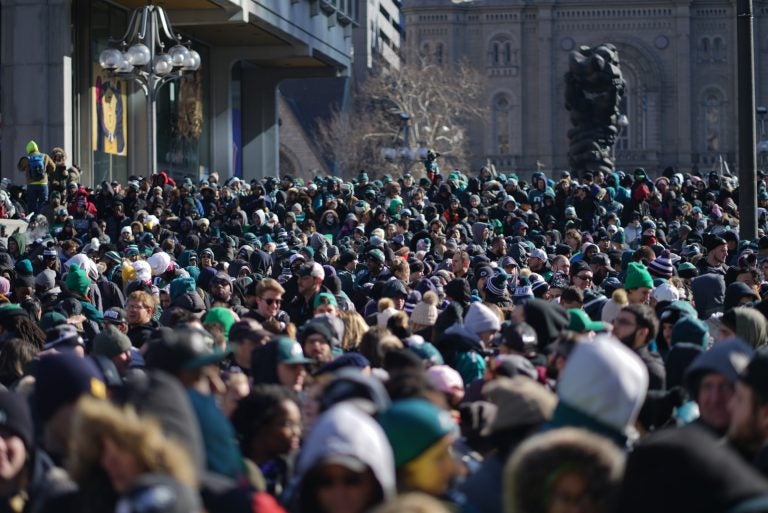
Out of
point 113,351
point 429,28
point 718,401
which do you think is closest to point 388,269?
point 113,351

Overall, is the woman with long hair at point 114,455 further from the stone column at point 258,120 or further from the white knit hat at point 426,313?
the stone column at point 258,120

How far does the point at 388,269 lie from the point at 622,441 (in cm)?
1062

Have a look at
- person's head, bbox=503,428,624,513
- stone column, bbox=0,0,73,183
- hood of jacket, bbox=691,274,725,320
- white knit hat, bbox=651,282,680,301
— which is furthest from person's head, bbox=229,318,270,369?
stone column, bbox=0,0,73,183

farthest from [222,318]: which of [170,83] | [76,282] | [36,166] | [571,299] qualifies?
[170,83]

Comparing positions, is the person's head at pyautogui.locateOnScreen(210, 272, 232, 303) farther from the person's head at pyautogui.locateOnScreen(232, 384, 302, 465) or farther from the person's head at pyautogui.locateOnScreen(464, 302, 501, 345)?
the person's head at pyautogui.locateOnScreen(232, 384, 302, 465)

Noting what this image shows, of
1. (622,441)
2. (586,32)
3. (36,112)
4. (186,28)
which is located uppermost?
(586,32)

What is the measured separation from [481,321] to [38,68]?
1022 inches

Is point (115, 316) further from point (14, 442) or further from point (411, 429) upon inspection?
point (411, 429)

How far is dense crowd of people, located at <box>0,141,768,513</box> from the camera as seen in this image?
4.98m

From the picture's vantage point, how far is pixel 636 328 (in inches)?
356

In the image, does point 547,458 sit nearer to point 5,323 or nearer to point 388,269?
point 5,323

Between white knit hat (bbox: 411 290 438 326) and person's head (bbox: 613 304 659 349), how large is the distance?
3219 mm

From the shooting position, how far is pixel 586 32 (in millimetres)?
104938

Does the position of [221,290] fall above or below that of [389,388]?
above
